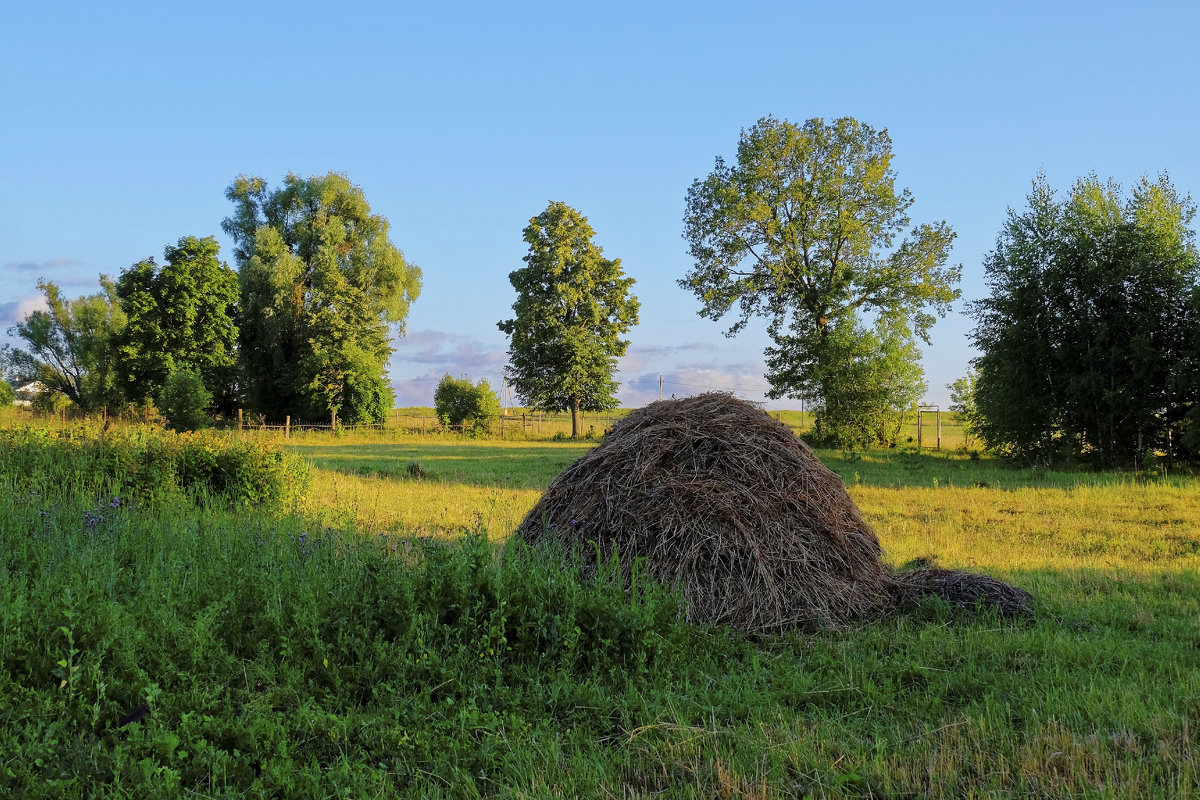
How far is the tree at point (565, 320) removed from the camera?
159 feet

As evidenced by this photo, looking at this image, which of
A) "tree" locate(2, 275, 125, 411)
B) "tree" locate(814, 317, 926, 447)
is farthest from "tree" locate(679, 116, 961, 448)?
"tree" locate(2, 275, 125, 411)

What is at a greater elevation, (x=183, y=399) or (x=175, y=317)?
(x=175, y=317)

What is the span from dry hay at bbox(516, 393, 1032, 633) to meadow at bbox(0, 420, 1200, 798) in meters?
0.32

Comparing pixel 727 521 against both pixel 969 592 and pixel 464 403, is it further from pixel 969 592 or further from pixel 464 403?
pixel 464 403

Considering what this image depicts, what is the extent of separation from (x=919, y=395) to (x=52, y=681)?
3368 centimetres

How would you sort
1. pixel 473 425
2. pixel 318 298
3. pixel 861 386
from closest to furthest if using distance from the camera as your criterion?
pixel 861 386
pixel 473 425
pixel 318 298

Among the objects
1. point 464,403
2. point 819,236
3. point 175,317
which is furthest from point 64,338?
point 819,236

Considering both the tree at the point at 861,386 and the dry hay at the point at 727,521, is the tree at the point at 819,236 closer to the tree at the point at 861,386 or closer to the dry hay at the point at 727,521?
the tree at the point at 861,386

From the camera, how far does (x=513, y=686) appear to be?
4395 millimetres

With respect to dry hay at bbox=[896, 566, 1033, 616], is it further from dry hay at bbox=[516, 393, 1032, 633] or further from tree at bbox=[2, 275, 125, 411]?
tree at bbox=[2, 275, 125, 411]

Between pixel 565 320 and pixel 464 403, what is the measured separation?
28.7 feet

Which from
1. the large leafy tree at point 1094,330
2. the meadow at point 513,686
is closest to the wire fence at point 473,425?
the large leafy tree at point 1094,330

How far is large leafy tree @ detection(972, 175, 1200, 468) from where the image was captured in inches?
838

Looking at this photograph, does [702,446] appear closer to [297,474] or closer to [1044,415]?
[297,474]
